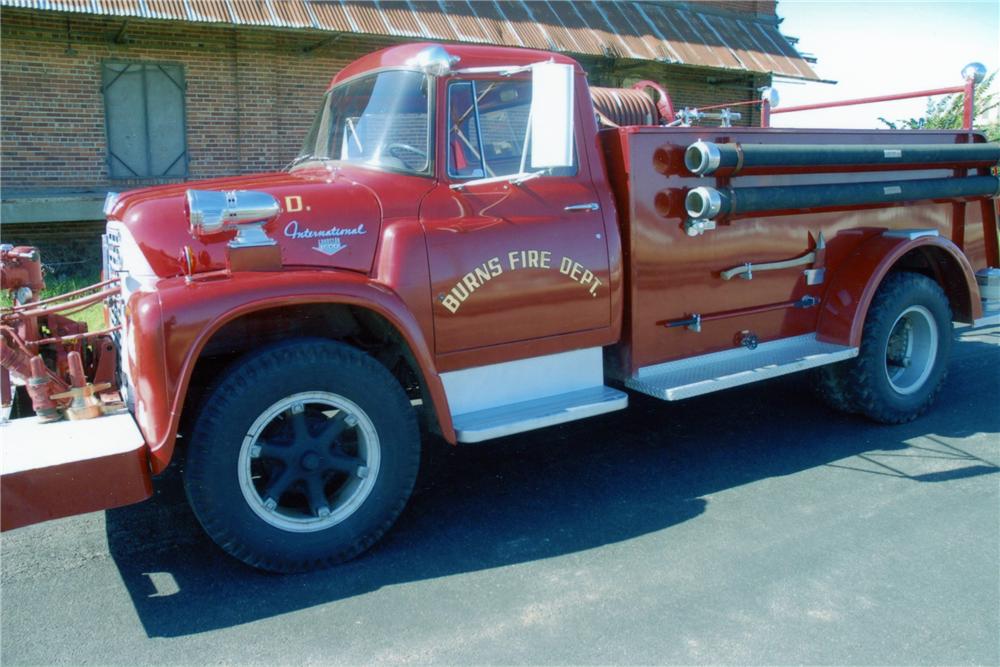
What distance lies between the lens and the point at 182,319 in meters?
3.19

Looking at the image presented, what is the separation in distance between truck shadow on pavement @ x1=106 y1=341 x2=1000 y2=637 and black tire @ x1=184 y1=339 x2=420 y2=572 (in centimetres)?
17

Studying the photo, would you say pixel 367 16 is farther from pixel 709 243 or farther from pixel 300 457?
pixel 300 457

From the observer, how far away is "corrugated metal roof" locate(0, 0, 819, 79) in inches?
447

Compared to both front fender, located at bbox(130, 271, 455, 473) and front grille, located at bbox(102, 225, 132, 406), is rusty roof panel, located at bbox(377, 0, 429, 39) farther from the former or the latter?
front fender, located at bbox(130, 271, 455, 473)

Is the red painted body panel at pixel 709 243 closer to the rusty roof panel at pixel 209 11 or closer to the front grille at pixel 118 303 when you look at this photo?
the front grille at pixel 118 303

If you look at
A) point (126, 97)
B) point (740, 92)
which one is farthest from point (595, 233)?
point (740, 92)

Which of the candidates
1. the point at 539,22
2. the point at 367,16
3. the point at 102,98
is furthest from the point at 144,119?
the point at 539,22

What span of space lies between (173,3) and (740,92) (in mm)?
11067

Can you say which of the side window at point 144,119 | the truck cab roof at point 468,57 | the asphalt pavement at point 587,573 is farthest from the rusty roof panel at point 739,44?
the truck cab roof at point 468,57

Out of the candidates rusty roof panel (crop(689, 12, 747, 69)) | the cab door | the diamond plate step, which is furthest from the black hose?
rusty roof panel (crop(689, 12, 747, 69))

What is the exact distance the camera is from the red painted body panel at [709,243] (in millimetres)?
4375

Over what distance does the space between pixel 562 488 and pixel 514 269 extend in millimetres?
1245

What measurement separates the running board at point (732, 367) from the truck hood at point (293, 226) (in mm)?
1677


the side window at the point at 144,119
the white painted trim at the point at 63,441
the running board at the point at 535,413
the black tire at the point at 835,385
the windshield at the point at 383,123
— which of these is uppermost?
the side window at the point at 144,119
